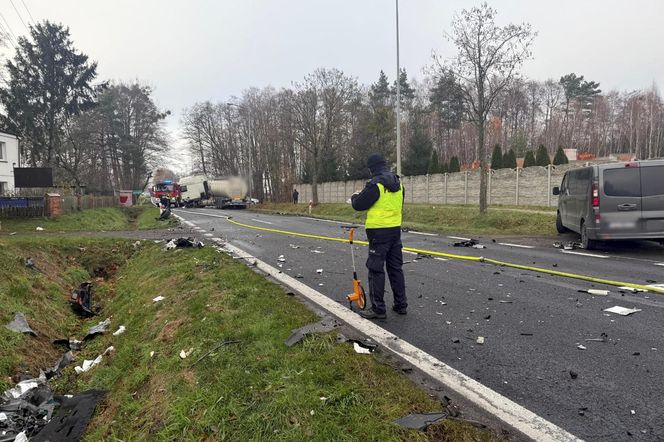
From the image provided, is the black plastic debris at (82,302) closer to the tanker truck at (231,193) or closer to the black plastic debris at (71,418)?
the black plastic debris at (71,418)

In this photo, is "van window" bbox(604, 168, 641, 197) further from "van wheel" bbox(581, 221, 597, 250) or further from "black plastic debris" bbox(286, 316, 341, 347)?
"black plastic debris" bbox(286, 316, 341, 347)

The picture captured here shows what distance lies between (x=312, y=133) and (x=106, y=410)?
3483cm

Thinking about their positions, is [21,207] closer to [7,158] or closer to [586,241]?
[7,158]

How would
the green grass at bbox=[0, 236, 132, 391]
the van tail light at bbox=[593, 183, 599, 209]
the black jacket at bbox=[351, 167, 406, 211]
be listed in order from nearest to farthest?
the black jacket at bbox=[351, 167, 406, 211], the green grass at bbox=[0, 236, 132, 391], the van tail light at bbox=[593, 183, 599, 209]

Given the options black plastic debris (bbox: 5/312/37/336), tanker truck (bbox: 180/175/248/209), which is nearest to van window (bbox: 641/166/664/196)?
black plastic debris (bbox: 5/312/37/336)

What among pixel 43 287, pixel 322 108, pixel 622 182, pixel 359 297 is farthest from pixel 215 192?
pixel 359 297

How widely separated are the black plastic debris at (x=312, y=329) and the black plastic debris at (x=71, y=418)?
2007 mm

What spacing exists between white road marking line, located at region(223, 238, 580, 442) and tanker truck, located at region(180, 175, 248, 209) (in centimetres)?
4096

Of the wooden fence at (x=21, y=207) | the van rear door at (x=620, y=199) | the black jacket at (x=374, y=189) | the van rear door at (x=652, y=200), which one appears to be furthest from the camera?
the wooden fence at (x=21, y=207)

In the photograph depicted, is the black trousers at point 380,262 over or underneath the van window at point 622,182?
underneath

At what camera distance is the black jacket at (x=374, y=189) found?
4953mm

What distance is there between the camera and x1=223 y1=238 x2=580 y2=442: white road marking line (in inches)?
105

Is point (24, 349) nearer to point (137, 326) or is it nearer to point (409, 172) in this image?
point (137, 326)

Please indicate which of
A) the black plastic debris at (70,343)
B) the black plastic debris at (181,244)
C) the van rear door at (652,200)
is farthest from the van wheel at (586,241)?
the black plastic debris at (70,343)
